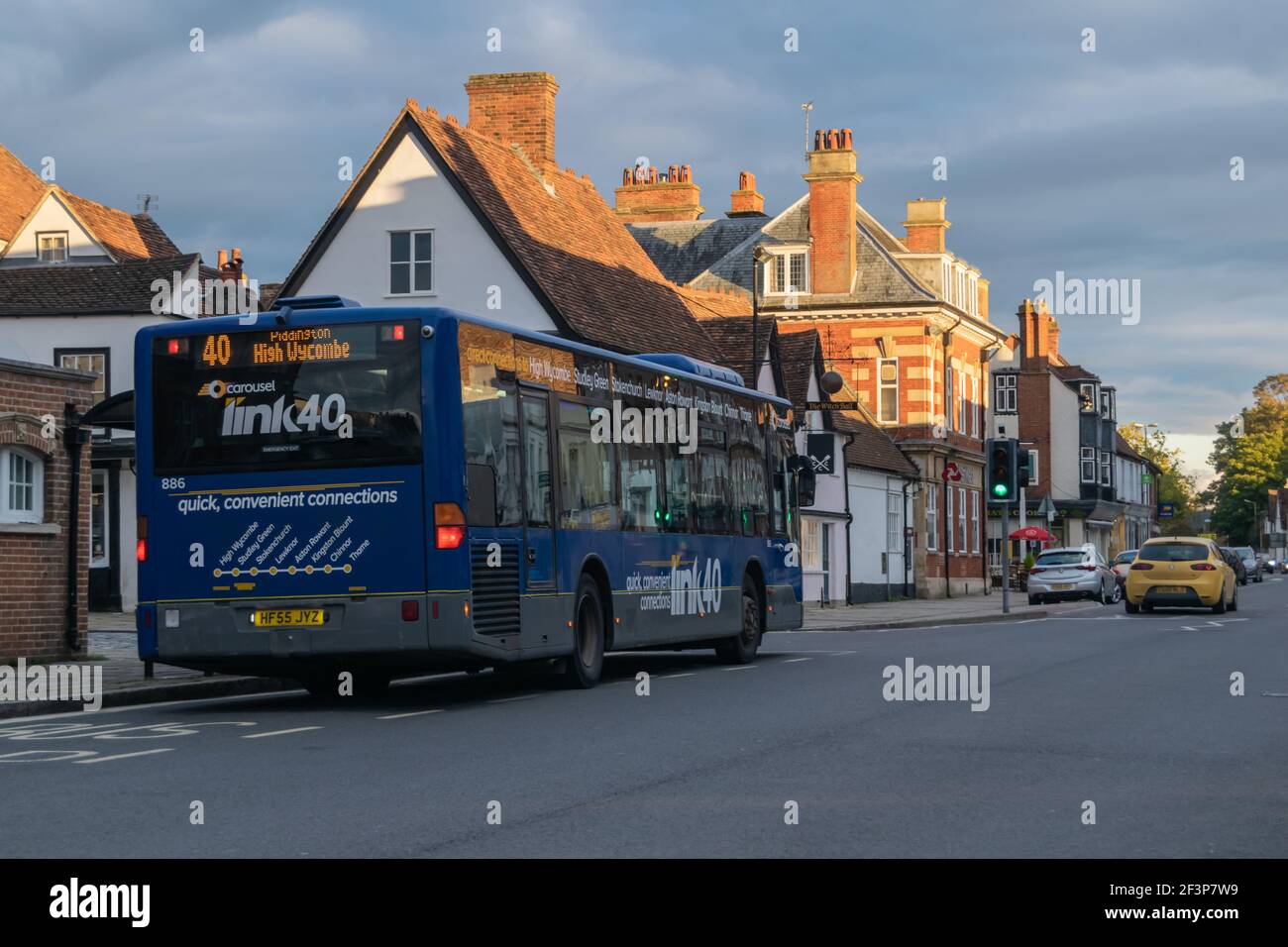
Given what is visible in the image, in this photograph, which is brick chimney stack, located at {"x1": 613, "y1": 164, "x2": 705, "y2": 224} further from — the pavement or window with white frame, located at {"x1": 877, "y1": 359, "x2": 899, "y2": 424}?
the pavement

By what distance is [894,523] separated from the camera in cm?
5678

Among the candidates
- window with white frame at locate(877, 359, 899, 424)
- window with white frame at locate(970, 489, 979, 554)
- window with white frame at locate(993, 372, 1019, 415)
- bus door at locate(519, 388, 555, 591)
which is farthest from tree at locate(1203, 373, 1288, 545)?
bus door at locate(519, 388, 555, 591)

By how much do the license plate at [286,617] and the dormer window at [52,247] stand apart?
106 feet

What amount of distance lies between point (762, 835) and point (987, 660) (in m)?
14.4

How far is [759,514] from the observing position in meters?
23.5

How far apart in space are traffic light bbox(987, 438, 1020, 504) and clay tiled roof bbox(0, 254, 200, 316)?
735 inches

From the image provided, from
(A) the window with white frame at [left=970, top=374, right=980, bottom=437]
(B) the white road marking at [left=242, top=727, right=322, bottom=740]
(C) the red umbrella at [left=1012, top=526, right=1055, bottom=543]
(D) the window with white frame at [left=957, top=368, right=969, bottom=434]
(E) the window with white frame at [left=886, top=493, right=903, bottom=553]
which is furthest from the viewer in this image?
(A) the window with white frame at [left=970, top=374, right=980, bottom=437]

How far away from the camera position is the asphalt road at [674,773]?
859 cm

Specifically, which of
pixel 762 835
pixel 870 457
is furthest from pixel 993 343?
pixel 762 835

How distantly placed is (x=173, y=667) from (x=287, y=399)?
5640 mm

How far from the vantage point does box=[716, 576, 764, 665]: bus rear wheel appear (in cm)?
2278

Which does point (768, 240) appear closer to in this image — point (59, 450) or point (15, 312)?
point (15, 312)

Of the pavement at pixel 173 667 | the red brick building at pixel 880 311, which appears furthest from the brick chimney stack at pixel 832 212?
the pavement at pixel 173 667

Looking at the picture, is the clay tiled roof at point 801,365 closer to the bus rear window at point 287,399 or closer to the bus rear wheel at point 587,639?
the bus rear wheel at point 587,639
